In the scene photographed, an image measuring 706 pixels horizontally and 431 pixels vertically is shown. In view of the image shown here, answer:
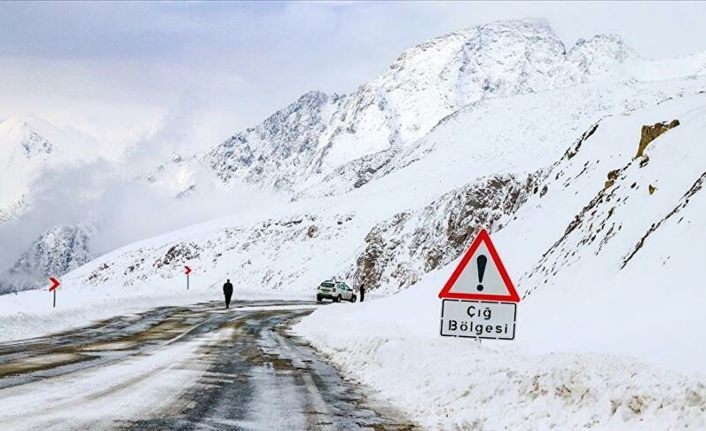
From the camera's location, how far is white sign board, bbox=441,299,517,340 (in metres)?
10.8

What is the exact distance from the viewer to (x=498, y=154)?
109 m

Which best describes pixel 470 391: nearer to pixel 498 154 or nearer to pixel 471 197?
pixel 471 197

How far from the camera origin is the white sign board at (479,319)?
10.8 m

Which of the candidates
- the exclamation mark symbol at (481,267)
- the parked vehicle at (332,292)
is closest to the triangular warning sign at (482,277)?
the exclamation mark symbol at (481,267)

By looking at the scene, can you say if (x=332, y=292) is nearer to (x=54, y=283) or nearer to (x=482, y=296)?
(x=54, y=283)

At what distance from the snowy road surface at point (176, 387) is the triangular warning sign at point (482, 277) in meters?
1.87

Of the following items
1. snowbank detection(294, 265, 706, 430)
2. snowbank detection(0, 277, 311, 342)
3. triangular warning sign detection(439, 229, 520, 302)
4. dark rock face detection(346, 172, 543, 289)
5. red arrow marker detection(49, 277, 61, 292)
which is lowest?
snowbank detection(0, 277, 311, 342)

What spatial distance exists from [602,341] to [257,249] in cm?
9134

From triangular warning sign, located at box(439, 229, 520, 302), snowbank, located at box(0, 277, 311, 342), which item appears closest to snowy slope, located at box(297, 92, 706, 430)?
triangular warning sign, located at box(439, 229, 520, 302)

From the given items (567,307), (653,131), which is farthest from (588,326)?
(653,131)

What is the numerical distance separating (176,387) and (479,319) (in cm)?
447

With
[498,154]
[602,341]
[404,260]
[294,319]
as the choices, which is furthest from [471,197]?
[602,341]

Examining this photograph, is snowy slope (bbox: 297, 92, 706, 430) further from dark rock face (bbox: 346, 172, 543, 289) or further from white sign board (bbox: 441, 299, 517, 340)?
dark rock face (bbox: 346, 172, 543, 289)

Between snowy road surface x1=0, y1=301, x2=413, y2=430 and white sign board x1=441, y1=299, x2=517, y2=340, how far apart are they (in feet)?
4.68
